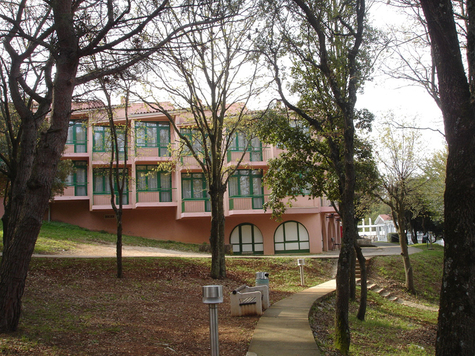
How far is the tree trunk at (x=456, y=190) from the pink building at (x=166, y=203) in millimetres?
22870

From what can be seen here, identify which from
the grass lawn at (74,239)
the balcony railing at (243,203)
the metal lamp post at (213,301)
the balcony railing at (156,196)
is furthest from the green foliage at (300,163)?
the balcony railing at (156,196)

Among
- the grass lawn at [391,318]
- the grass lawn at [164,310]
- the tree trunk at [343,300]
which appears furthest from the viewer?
the grass lawn at [391,318]

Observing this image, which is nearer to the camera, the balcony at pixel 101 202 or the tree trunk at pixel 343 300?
the tree trunk at pixel 343 300

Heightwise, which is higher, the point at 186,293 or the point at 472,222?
the point at 472,222

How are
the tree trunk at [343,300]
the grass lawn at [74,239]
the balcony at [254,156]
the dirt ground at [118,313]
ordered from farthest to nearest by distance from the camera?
the balcony at [254,156]
the grass lawn at [74,239]
the tree trunk at [343,300]
the dirt ground at [118,313]

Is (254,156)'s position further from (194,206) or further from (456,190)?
(456,190)

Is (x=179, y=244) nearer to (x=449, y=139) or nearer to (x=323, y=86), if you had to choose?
(x=323, y=86)

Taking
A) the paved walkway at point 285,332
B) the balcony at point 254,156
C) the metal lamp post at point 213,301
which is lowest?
the paved walkway at point 285,332

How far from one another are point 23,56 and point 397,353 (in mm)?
10354

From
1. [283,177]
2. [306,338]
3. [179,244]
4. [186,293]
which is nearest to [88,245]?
[179,244]

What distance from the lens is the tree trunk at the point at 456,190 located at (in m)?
4.88

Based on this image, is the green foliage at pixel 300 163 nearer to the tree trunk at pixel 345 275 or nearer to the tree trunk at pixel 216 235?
the tree trunk at pixel 216 235

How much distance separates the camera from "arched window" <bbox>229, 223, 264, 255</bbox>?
2955cm

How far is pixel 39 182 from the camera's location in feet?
22.5
